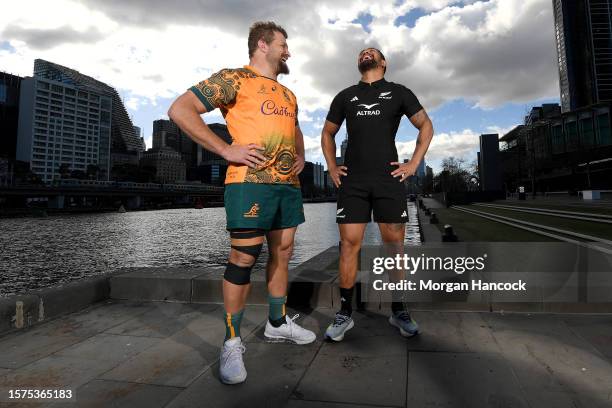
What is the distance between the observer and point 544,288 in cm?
310

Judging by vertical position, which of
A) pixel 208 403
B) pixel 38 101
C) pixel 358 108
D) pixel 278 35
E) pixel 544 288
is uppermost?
Result: pixel 38 101

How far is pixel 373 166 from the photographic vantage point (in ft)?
9.45

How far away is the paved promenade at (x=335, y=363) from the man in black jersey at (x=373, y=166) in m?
0.50

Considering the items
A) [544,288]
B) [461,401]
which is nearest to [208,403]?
[461,401]

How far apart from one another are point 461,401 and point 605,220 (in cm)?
1357

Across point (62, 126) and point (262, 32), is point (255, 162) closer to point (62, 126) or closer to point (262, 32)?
point (262, 32)

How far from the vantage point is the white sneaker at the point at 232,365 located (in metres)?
1.94

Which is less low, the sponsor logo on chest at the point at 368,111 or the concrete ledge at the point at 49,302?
the sponsor logo on chest at the point at 368,111

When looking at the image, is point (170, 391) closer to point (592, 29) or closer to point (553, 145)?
point (553, 145)

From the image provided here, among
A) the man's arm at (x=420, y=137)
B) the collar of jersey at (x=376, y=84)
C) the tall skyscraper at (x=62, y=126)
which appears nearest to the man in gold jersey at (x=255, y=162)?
the collar of jersey at (x=376, y=84)

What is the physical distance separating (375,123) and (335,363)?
1922mm

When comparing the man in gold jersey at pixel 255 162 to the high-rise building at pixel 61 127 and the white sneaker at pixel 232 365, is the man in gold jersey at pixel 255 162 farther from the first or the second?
the high-rise building at pixel 61 127

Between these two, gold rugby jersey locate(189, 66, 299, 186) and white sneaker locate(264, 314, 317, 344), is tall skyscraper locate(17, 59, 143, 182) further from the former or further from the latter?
white sneaker locate(264, 314, 317, 344)

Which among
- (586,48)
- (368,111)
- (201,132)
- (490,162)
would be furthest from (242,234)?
(586,48)
